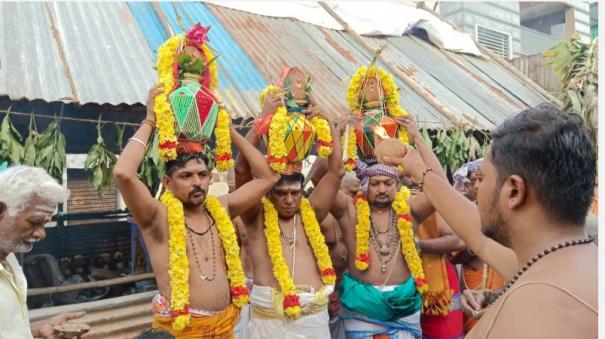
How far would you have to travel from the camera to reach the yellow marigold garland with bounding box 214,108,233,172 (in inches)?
126

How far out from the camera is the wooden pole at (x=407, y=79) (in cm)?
751

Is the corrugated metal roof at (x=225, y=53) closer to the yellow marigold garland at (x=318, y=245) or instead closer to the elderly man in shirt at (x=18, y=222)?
the yellow marigold garland at (x=318, y=245)

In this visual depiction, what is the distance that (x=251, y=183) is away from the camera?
3395mm

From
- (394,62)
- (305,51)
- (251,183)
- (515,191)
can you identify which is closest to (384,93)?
(251,183)

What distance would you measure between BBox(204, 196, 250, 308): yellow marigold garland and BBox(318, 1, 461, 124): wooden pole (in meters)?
4.07

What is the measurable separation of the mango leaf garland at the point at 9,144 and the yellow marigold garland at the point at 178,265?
6.85 feet

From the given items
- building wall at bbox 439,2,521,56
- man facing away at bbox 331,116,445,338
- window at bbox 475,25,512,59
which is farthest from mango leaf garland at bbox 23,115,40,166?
window at bbox 475,25,512,59

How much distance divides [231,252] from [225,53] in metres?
4.49

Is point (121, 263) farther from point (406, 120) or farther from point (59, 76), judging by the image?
point (406, 120)

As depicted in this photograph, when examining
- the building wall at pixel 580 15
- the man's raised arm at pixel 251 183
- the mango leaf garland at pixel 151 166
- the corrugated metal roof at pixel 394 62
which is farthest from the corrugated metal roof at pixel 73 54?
the building wall at pixel 580 15

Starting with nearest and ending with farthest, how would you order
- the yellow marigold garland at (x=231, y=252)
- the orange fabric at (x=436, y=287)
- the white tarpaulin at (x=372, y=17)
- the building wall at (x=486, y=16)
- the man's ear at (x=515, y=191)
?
the man's ear at (x=515, y=191) < the yellow marigold garland at (x=231, y=252) < the orange fabric at (x=436, y=287) < the white tarpaulin at (x=372, y=17) < the building wall at (x=486, y=16)

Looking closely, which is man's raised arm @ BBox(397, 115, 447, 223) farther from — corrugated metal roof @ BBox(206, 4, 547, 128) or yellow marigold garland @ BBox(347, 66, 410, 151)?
corrugated metal roof @ BBox(206, 4, 547, 128)

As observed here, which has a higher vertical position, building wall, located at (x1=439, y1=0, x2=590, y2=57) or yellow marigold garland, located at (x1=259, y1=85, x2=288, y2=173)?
building wall, located at (x1=439, y1=0, x2=590, y2=57)

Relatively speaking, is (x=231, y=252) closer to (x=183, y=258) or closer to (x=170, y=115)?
(x=183, y=258)
